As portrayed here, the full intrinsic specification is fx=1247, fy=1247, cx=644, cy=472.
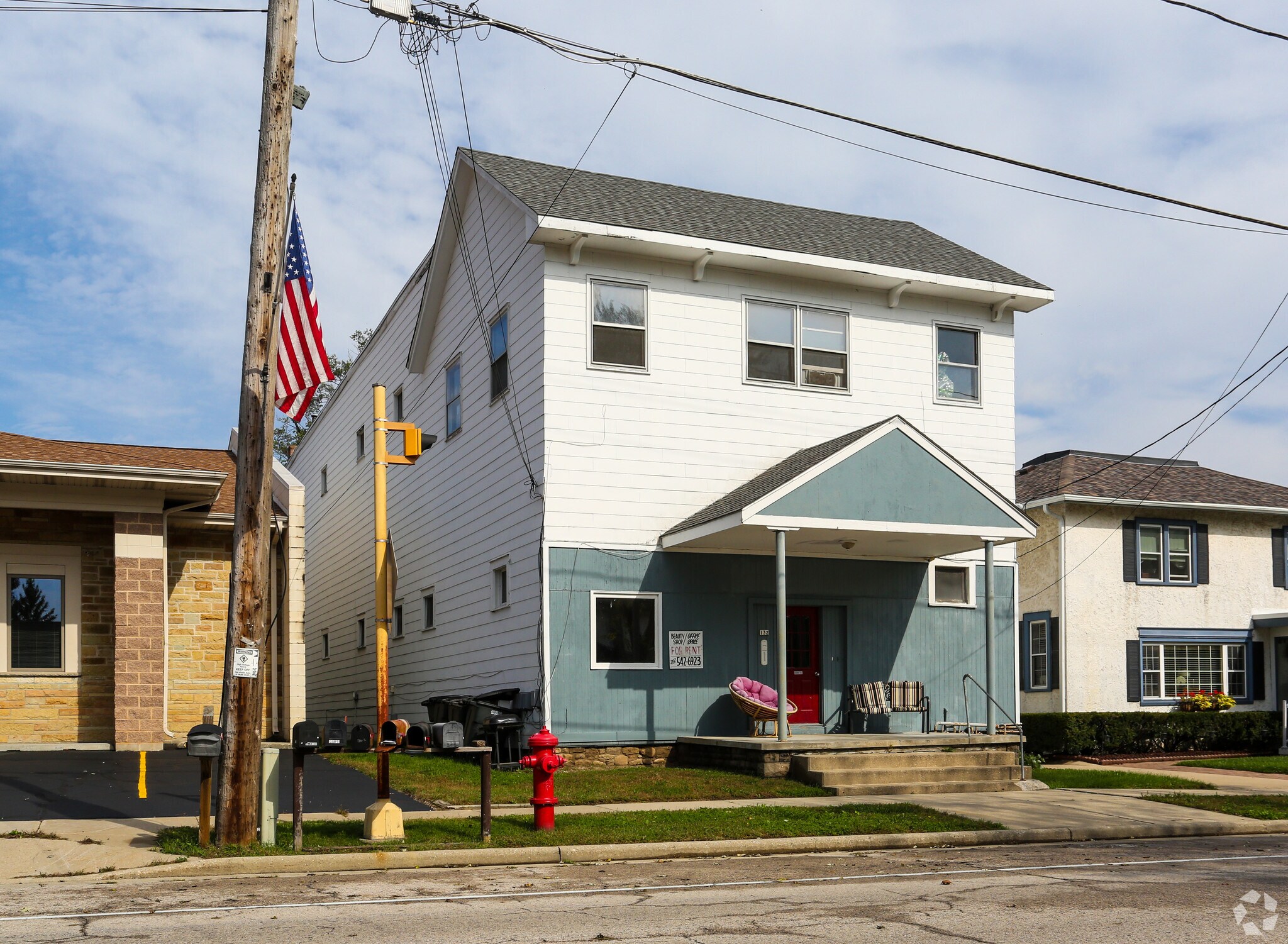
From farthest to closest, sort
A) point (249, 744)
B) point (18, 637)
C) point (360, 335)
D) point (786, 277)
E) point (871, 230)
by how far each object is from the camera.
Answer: point (360, 335)
point (871, 230)
point (786, 277)
point (18, 637)
point (249, 744)

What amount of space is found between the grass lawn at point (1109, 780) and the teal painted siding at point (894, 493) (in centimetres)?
377

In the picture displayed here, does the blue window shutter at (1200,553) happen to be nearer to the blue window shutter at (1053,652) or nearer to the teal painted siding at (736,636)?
the blue window shutter at (1053,652)

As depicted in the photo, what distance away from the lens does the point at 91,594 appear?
18797 millimetres

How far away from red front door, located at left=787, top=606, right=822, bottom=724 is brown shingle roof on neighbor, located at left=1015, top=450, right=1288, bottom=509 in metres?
10.5

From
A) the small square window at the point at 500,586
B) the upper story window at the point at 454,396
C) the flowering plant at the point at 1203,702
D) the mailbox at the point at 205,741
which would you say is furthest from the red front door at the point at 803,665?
the flowering plant at the point at 1203,702

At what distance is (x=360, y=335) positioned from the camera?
4841 cm

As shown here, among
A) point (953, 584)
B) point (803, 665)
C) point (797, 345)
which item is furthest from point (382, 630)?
point (953, 584)

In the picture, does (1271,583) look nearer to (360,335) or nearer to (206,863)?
(206,863)

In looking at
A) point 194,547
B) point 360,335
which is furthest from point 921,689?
point 360,335

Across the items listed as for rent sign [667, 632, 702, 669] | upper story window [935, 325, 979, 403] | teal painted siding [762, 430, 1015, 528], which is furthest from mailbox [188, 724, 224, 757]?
upper story window [935, 325, 979, 403]

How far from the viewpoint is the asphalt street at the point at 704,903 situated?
281 inches

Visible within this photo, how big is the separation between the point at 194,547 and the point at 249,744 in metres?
11.2

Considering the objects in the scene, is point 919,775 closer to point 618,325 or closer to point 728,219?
point 618,325

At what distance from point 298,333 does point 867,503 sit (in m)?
8.24
